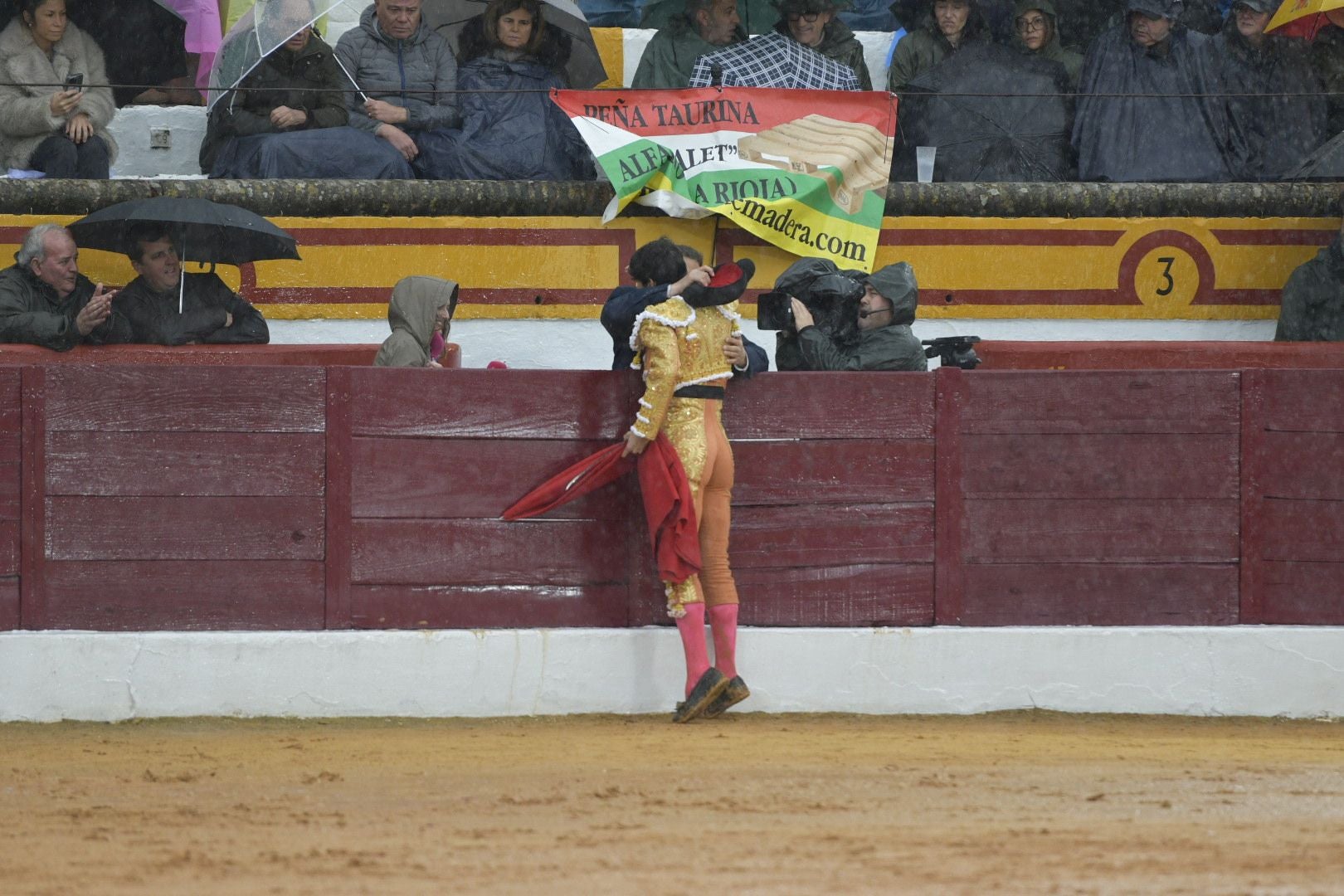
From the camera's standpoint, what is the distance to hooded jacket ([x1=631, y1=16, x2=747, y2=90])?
9055 mm

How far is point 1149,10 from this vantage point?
9.07 meters

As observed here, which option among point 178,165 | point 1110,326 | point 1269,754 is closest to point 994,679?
point 1269,754

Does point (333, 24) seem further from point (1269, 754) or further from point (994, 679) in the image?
point (1269, 754)

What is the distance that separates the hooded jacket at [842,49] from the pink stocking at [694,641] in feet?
11.4

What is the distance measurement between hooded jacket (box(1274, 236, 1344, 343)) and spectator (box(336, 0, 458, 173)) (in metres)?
3.67

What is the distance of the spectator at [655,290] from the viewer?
653 centimetres

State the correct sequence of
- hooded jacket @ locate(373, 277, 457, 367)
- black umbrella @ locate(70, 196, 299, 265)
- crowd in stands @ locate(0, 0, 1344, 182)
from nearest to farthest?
hooded jacket @ locate(373, 277, 457, 367)
black umbrella @ locate(70, 196, 299, 265)
crowd in stands @ locate(0, 0, 1344, 182)

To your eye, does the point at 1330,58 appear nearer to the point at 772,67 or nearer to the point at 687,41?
the point at 772,67

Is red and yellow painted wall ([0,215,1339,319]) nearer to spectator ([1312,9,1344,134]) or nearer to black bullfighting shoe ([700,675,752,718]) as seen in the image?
spectator ([1312,9,1344,134])

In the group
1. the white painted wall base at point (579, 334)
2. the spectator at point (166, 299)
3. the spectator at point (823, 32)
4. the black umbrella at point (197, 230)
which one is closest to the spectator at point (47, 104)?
the black umbrella at point (197, 230)

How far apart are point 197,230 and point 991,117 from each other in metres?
3.56

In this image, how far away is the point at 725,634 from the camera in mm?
6625

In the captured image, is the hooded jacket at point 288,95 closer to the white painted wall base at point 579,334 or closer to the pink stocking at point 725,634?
the white painted wall base at point 579,334

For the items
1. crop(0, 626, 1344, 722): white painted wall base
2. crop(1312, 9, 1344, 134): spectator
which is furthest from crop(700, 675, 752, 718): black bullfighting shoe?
crop(1312, 9, 1344, 134): spectator
